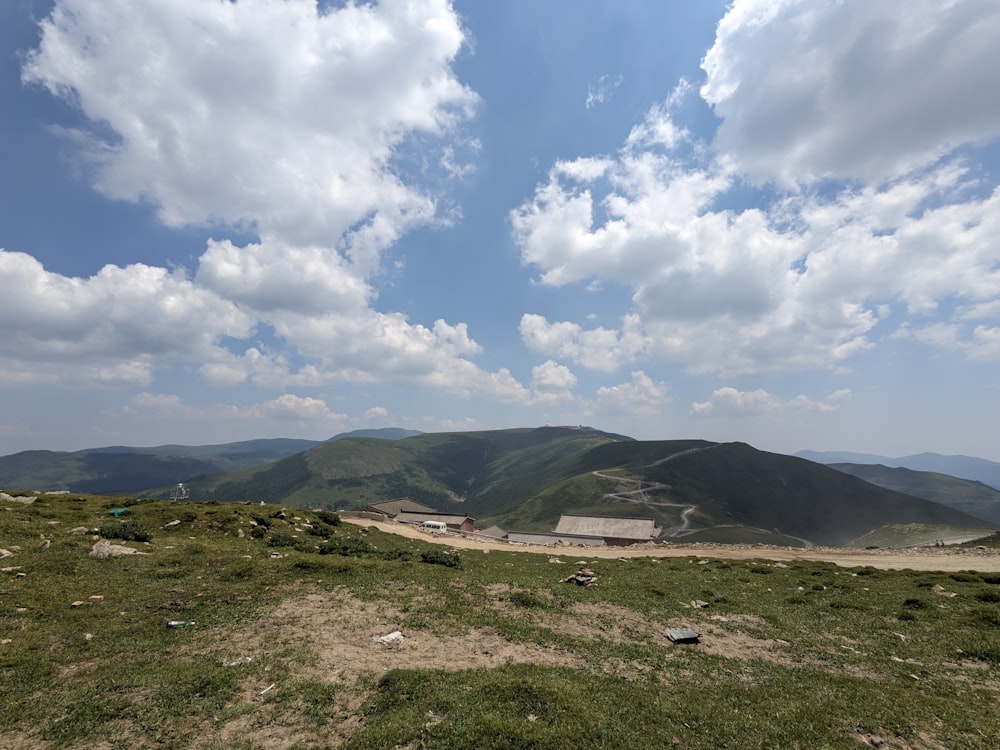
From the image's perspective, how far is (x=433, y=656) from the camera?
1565 cm

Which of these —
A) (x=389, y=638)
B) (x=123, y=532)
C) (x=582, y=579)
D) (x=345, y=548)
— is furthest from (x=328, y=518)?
(x=389, y=638)

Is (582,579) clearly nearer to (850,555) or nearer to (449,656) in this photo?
(449,656)

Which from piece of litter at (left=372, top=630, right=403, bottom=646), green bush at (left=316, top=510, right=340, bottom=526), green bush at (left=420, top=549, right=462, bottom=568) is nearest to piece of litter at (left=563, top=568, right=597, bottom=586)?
green bush at (left=420, top=549, right=462, bottom=568)

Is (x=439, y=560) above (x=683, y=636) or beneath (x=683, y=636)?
beneath

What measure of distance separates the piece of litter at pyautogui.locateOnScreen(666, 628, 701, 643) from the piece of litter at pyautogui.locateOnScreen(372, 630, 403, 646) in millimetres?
11703

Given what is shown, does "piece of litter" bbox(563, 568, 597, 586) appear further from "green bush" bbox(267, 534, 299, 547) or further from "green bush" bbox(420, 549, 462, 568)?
"green bush" bbox(267, 534, 299, 547)

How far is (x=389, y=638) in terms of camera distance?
17.0m

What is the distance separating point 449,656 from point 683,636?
34.3 feet

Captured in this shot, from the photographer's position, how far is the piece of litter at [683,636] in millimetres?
18766

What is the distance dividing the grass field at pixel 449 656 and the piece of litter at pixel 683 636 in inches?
21.0

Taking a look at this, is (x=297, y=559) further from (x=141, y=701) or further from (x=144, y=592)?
(x=141, y=701)

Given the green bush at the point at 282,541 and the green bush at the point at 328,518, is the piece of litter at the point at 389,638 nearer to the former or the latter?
the green bush at the point at 282,541

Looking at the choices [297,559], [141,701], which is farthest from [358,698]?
[297,559]

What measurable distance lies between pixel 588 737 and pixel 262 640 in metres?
12.5
